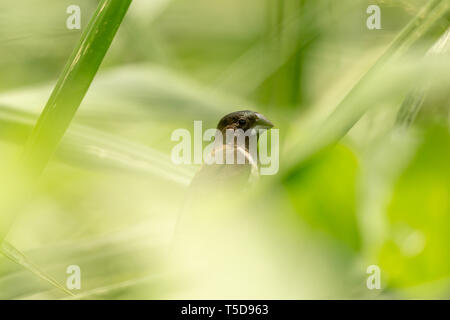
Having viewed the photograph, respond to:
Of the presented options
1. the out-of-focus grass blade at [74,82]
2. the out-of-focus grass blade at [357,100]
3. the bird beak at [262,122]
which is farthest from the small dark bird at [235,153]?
the out-of-focus grass blade at [74,82]

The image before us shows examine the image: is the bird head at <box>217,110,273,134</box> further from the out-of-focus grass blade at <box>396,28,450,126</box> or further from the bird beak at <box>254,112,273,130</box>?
the out-of-focus grass blade at <box>396,28,450,126</box>

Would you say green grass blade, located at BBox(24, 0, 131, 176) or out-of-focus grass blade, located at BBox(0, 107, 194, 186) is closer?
green grass blade, located at BBox(24, 0, 131, 176)

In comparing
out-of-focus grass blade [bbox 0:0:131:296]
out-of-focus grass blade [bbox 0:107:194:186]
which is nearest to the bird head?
out-of-focus grass blade [bbox 0:107:194:186]

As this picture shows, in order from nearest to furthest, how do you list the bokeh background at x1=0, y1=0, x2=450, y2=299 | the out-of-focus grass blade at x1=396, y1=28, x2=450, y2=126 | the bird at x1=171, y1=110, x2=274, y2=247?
the bokeh background at x1=0, y1=0, x2=450, y2=299, the out-of-focus grass blade at x1=396, y1=28, x2=450, y2=126, the bird at x1=171, y1=110, x2=274, y2=247

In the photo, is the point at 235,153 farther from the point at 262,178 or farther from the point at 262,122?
the point at 262,178

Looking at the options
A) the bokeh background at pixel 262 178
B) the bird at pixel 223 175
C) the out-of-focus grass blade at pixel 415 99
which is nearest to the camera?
the bokeh background at pixel 262 178

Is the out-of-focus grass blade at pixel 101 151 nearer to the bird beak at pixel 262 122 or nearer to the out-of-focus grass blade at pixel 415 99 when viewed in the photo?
the bird beak at pixel 262 122

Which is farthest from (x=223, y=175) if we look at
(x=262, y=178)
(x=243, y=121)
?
(x=262, y=178)

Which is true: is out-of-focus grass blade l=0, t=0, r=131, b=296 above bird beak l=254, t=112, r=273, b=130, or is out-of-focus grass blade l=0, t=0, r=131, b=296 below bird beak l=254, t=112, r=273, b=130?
below
